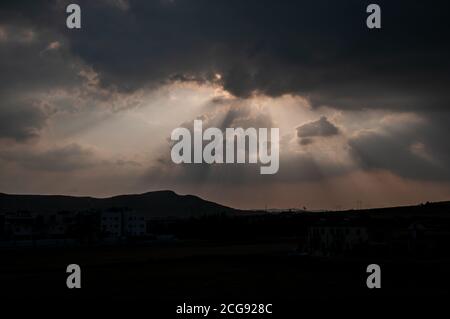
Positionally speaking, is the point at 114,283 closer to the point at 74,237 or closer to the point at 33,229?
the point at 74,237

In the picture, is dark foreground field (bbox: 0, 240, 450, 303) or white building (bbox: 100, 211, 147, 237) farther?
white building (bbox: 100, 211, 147, 237)

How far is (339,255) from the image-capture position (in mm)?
70688

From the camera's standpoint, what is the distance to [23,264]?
207 ft

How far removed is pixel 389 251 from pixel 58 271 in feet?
134

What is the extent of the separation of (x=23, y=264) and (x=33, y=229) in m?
56.0

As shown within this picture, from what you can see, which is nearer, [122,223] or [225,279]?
[225,279]

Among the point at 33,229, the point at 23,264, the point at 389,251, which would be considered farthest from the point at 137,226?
the point at 389,251

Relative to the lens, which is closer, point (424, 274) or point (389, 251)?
point (424, 274)

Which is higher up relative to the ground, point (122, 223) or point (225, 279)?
point (122, 223)

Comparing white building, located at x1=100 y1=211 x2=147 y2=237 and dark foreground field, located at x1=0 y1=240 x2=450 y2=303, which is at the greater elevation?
white building, located at x1=100 y1=211 x2=147 y2=237

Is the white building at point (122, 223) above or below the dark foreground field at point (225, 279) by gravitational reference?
above
